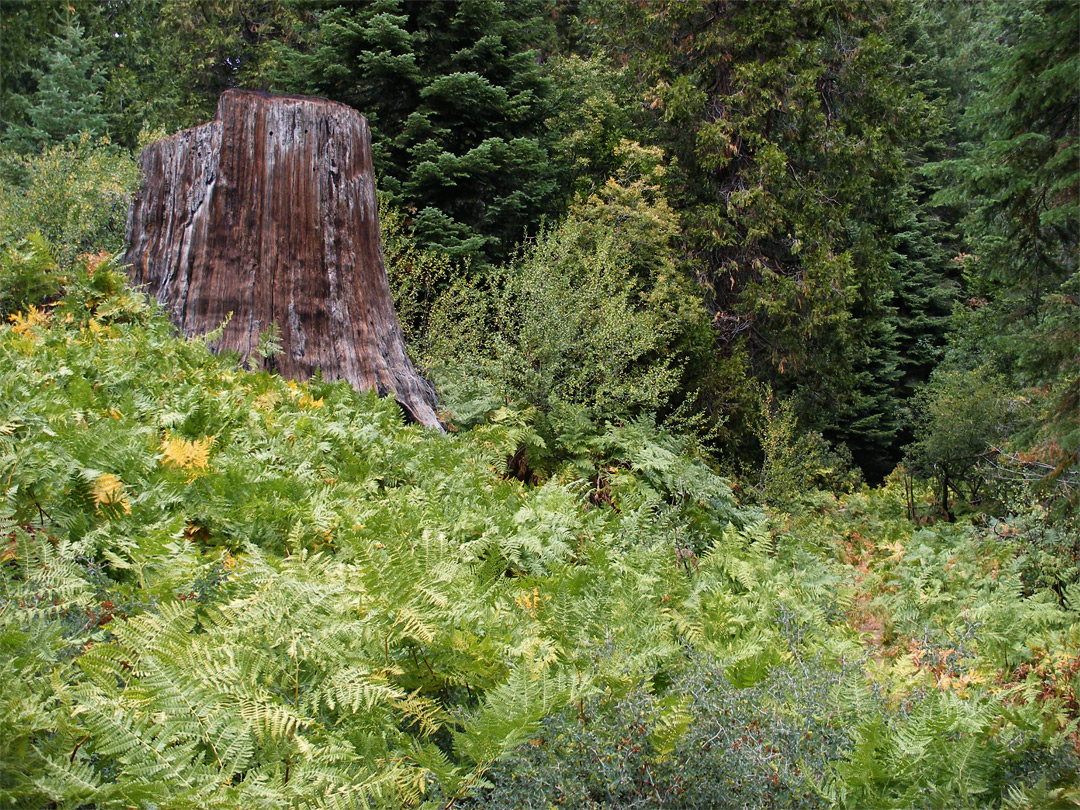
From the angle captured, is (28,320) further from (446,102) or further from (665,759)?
(446,102)

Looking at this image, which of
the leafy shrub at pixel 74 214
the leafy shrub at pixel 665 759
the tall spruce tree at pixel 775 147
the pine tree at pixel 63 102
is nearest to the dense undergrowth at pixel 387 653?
the leafy shrub at pixel 665 759

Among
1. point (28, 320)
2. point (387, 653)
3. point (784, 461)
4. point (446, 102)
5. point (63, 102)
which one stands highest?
point (446, 102)

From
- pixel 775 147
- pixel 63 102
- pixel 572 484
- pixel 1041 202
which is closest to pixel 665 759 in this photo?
pixel 572 484

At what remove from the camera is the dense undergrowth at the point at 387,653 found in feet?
5.80

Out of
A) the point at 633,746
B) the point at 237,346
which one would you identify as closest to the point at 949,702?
the point at 633,746

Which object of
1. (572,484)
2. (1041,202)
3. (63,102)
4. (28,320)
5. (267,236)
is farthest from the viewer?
(63,102)

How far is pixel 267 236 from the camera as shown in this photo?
593cm

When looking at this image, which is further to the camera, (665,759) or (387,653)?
(387,653)

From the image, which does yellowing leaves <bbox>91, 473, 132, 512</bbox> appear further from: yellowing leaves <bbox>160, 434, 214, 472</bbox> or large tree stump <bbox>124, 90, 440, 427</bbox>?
large tree stump <bbox>124, 90, 440, 427</bbox>

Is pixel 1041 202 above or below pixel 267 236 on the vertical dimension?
above

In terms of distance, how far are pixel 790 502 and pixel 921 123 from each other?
8.33 m

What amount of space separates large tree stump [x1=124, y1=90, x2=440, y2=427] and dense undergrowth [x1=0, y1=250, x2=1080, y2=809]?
5.44ft

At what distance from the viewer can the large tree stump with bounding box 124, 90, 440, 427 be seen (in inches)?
230

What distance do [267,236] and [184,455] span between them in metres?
3.14
